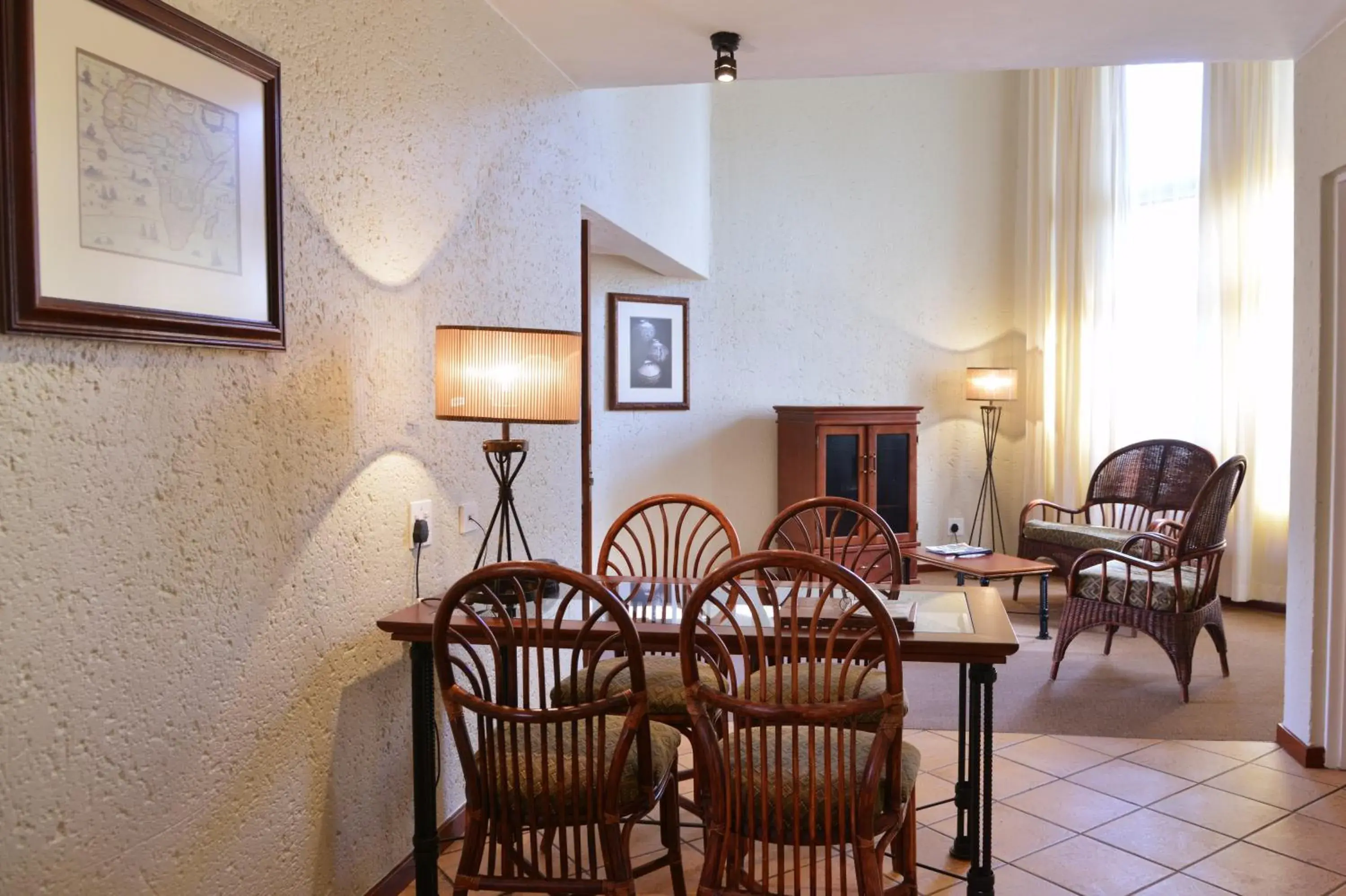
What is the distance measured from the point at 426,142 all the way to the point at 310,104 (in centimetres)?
52

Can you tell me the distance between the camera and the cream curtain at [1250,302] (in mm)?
5492

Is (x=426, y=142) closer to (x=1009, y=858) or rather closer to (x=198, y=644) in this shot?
(x=198, y=644)

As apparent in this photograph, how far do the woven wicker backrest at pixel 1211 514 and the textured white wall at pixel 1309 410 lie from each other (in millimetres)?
633

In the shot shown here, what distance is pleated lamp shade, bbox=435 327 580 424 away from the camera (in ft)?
7.97

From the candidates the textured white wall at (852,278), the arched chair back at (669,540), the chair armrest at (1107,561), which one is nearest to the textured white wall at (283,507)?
the arched chair back at (669,540)

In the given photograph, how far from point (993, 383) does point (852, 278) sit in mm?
1188

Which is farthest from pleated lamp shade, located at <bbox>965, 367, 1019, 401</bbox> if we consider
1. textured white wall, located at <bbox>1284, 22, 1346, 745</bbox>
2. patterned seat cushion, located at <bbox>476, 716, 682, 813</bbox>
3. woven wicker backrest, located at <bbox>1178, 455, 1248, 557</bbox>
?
patterned seat cushion, located at <bbox>476, 716, 682, 813</bbox>

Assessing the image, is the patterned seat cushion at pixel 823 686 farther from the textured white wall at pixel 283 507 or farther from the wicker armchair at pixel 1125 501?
the wicker armchair at pixel 1125 501

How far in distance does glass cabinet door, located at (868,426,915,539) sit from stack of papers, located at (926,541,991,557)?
2.96 feet

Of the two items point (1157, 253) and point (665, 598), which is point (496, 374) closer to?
point (665, 598)

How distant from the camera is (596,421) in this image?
581cm

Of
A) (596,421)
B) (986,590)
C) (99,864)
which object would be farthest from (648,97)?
(99,864)

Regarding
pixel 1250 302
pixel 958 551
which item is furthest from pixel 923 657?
pixel 1250 302

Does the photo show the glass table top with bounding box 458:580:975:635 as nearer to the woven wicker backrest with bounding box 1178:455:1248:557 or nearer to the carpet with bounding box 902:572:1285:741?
the carpet with bounding box 902:572:1285:741
